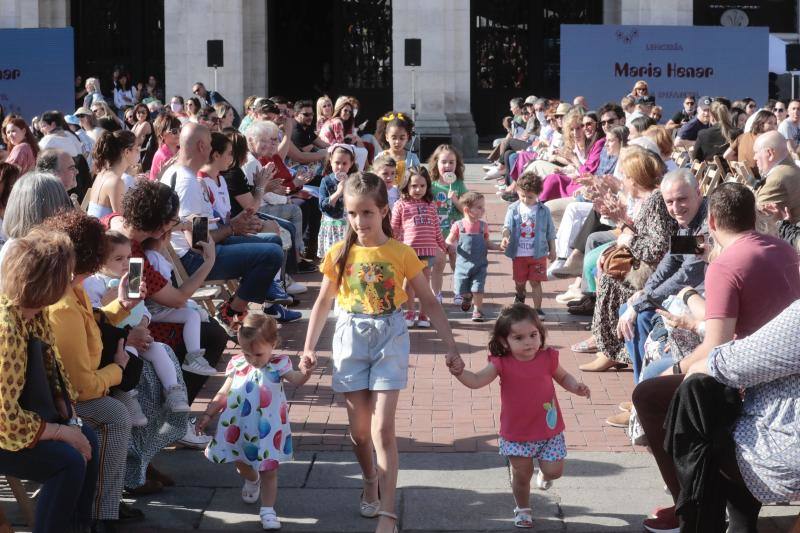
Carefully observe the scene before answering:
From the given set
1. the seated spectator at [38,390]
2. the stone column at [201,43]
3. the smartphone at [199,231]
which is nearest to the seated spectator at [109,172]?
the smartphone at [199,231]

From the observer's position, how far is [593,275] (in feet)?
34.6

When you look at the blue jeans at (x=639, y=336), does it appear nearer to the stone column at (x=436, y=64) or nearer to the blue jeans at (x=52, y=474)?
the blue jeans at (x=52, y=474)

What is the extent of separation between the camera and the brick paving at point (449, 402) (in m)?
7.55

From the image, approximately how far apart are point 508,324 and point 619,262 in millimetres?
2098

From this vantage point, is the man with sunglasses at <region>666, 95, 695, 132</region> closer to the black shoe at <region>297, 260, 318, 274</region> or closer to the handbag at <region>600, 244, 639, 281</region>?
the black shoe at <region>297, 260, 318, 274</region>

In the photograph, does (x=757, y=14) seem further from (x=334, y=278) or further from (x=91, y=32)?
(x=334, y=278)

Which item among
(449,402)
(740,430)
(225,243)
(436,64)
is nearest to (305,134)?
(225,243)

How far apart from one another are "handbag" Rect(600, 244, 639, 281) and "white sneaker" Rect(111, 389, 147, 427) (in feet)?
10.4

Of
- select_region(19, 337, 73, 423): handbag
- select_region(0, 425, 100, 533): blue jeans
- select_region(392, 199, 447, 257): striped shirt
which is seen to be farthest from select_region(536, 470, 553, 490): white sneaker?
select_region(392, 199, 447, 257): striped shirt

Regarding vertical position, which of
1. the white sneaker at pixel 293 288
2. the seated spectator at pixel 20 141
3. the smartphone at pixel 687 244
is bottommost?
the white sneaker at pixel 293 288

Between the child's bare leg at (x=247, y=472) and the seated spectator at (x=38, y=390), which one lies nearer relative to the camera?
the seated spectator at (x=38, y=390)

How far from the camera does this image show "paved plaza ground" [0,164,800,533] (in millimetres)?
6258

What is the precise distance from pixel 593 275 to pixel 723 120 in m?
6.28

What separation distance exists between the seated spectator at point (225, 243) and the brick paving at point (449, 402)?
601mm
